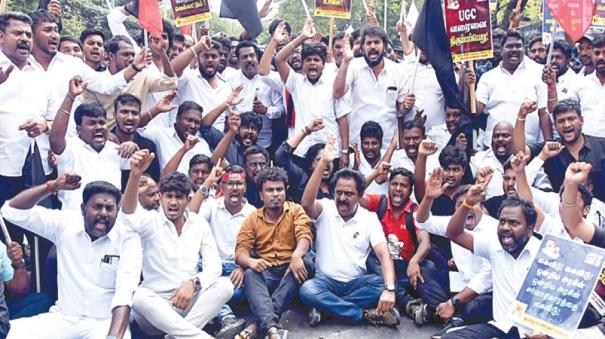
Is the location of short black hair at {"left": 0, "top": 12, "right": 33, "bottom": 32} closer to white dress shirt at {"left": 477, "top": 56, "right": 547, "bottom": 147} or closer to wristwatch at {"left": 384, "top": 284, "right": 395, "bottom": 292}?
wristwatch at {"left": 384, "top": 284, "right": 395, "bottom": 292}

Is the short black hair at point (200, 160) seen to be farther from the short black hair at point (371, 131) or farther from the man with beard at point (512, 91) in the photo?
the man with beard at point (512, 91)

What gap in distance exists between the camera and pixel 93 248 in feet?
17.7

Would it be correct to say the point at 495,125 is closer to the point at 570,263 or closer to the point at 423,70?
the point at 423,70

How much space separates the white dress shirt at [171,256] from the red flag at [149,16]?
2.37m

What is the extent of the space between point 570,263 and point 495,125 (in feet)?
9.89

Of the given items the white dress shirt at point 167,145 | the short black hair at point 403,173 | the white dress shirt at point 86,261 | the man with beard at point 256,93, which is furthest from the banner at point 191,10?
the white dress shirt at point 86,261

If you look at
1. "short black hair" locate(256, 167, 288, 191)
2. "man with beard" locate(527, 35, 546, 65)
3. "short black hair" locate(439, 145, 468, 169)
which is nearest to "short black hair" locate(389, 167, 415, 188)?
"short black hair" locate(439, 145, 468, 169)

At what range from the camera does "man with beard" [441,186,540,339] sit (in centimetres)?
538

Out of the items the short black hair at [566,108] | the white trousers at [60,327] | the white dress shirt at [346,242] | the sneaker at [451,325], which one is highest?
the short black hair at [566,108]

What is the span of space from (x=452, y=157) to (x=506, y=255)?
1.52 metres

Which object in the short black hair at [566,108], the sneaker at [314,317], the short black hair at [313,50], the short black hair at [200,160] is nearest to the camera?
the sneaker at [314,317]

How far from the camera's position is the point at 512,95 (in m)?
7.68

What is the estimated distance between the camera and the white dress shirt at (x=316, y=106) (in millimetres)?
7629

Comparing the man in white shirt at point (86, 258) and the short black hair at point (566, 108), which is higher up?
the short black hair at point (566, 108)
